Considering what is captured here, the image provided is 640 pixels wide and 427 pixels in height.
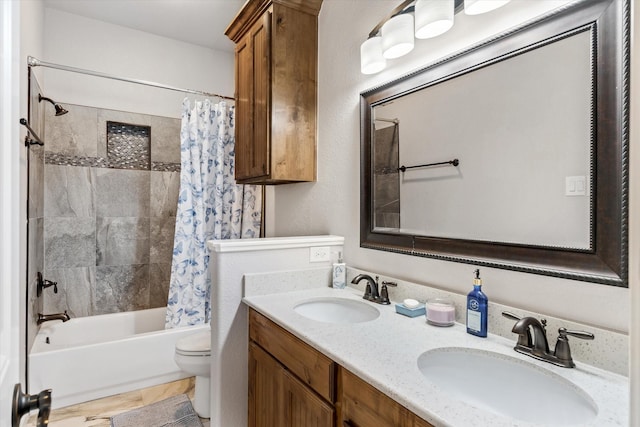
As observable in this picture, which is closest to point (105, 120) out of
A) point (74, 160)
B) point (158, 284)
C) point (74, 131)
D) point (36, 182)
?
point (74, 131)

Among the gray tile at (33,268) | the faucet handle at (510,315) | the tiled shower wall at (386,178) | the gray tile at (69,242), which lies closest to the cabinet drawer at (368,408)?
the faucet handle at (510,315)

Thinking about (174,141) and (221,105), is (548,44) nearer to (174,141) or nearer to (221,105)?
(221,105)

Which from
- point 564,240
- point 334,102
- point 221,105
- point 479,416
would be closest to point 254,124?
point 334,102

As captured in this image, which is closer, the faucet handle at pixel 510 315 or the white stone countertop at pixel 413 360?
the white stone countertop at pixel 413 360

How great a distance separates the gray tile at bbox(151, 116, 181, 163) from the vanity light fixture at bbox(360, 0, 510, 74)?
2139 mm

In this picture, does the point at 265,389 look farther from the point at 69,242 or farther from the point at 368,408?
the point at 69,242

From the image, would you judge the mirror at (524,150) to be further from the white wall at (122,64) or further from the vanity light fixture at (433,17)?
the white wall at (122,64)

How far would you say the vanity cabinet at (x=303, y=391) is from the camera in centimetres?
91

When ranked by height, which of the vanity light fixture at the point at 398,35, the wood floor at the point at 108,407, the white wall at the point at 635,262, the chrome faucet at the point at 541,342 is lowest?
the wood floor at the point at 108,407

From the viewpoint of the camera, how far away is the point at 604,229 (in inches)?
37.3

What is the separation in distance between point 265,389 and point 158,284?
2.07 metres

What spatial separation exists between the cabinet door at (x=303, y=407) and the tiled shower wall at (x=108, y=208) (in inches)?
89.3

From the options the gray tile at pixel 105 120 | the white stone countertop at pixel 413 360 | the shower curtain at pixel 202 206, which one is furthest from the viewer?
the gray tile at pixel 105 120

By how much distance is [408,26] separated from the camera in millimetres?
1443
